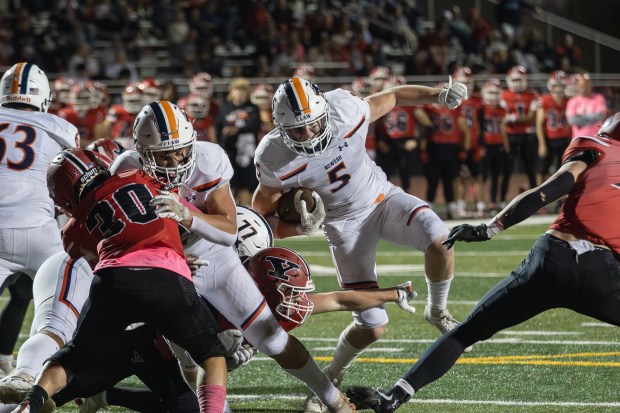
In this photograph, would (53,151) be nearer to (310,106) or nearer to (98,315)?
(310,106)

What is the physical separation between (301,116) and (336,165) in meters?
0.44

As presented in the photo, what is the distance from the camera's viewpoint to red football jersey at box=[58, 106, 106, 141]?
12352mm

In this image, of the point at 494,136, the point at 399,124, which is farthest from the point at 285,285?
the point at 494,136

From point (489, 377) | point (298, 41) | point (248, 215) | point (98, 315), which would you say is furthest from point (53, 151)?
point (298, 41)

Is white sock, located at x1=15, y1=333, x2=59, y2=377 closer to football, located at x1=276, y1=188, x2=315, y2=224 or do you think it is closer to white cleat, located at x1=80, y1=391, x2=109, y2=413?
white cleat, located at x1=80, y1=391, x2=109, y2=413

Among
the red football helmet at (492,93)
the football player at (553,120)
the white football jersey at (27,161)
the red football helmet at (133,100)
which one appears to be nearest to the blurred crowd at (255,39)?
the red football helmet at (492,93)

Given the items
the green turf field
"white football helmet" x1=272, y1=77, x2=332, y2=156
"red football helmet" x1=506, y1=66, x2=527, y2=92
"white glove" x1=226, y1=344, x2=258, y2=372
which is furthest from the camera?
"red football helmet" x1=506, y1=66, x2=527, y2=92

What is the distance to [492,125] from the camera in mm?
14680

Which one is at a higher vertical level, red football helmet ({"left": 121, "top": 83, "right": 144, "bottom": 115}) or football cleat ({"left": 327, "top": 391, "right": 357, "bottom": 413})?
football cleat ({"left": 327, "top": 391, "right": 357, "bottom": 413})

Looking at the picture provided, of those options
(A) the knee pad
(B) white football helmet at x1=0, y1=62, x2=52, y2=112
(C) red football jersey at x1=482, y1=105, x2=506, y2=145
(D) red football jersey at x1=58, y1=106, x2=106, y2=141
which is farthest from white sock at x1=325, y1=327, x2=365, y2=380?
(C) red football jersey at x1=482, y1=105, x2=506, y2=145

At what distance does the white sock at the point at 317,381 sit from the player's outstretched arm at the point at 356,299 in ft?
1.18

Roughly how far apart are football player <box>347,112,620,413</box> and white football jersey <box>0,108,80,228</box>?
2.11m

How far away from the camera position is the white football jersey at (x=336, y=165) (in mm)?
5508

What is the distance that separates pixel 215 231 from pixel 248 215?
96cm
